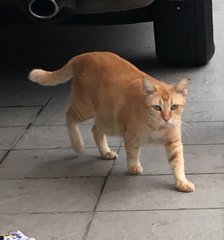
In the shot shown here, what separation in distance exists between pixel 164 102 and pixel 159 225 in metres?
0.72

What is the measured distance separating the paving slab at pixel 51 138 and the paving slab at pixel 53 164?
10cm

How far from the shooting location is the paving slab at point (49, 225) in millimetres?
3580

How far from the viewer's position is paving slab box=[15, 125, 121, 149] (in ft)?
16.0

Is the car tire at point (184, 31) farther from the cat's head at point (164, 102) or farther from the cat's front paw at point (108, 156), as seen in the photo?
the cat's head at point (164, 102)

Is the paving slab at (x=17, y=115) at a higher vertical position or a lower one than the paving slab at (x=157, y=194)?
lower

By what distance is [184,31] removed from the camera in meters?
6.21

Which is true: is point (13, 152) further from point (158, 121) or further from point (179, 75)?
point (179, 75)

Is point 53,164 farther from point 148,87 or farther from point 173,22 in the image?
point 173,22

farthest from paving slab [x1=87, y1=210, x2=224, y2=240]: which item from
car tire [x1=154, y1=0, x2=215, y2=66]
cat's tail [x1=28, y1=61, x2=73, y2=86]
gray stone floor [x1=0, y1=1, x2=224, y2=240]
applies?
car tire [x1=154, y1=0, x2=215, y2=66]

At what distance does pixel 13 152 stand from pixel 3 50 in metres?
3.12

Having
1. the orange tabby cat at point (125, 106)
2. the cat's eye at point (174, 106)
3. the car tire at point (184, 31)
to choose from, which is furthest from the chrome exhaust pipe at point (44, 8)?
the car tire at point (184, 31)

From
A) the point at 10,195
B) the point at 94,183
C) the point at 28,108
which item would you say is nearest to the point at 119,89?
the point at 94,183

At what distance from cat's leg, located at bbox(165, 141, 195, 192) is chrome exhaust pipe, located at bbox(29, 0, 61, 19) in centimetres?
115

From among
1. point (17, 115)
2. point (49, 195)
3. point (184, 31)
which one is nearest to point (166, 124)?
point (49, 195)
